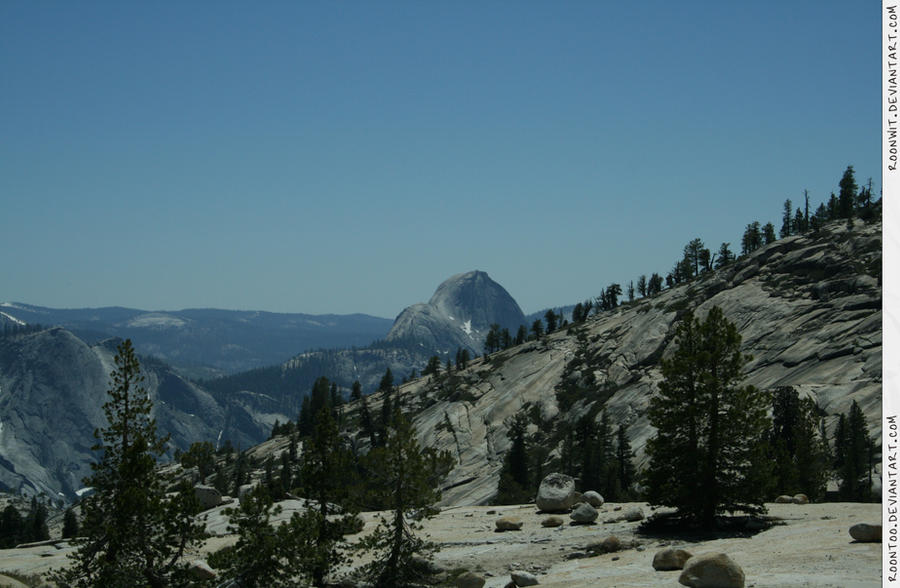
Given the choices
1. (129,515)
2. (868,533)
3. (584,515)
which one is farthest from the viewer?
(584,515)

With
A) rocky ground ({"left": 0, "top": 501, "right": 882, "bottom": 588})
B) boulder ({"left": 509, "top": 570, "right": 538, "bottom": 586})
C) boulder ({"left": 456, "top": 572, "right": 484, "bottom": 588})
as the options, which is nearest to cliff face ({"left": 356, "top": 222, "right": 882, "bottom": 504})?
rocky ground ({"left": 0, "top": 501, "right": 882, "bottom": 588})

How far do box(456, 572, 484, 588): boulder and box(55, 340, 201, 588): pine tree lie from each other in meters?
12.8

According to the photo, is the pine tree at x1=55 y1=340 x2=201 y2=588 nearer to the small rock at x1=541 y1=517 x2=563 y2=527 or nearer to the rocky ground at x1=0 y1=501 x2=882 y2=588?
the rocky ground at x1=0 y1=501 x2=882 y2=588

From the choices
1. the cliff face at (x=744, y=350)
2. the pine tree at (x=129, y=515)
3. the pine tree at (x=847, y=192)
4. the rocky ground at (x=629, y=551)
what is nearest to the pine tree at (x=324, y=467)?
the pine tree at (x=129, y=515)

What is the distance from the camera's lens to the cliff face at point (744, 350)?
118 m

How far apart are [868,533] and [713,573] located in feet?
32.4

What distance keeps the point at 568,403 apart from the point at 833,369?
5864cm

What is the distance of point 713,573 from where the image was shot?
26172 millimetres

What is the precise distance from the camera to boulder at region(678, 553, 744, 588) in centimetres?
2578

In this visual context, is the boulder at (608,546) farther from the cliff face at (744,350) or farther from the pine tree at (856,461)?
the cliff face at (744,350)

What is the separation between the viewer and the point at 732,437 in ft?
135

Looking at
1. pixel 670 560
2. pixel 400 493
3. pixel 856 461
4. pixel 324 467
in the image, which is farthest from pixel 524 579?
pixel 856 461

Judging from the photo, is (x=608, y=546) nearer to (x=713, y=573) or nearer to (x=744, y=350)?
(x=713, y=573)

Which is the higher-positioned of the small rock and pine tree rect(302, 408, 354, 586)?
pine tree rect(302, 408, 354, 586)
